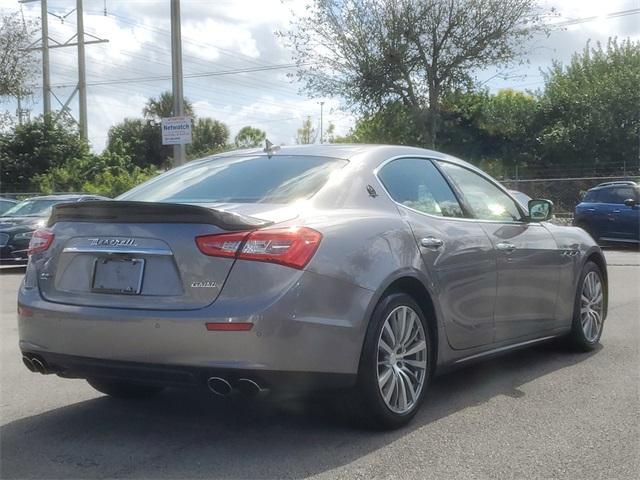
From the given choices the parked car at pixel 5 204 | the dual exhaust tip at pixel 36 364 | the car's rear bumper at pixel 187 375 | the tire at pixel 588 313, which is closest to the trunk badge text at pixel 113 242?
the car's rear bumper at pixel 187 375

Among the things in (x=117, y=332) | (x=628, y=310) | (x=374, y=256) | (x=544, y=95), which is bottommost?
(x=628, y=310)

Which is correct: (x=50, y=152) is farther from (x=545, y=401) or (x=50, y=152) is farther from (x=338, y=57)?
(x=545, y=401)

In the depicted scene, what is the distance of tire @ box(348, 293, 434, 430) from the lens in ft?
13.6

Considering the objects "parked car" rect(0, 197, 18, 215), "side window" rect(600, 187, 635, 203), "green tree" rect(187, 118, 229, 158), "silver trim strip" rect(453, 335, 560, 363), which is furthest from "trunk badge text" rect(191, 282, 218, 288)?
"green tree" rect(187, 118, 229, 158)

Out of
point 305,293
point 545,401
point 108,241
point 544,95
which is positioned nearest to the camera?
point 305,293

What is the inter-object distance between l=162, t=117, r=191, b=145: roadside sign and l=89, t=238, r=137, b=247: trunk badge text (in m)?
14.2

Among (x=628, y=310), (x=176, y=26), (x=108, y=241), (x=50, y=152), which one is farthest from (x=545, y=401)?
(x=50, y=152)

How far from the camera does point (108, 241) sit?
4117mm

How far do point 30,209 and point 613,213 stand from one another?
1332 cm

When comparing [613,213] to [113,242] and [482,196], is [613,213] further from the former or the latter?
[113,242]

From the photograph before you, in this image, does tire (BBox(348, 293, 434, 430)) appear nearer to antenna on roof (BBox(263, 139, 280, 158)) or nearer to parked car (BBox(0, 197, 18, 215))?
antenna on roof (BBox(263, 139, 280, 158))

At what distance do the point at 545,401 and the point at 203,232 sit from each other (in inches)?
98.2

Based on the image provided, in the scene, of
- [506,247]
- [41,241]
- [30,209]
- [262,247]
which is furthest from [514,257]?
[30,209]

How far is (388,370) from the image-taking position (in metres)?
4.36
